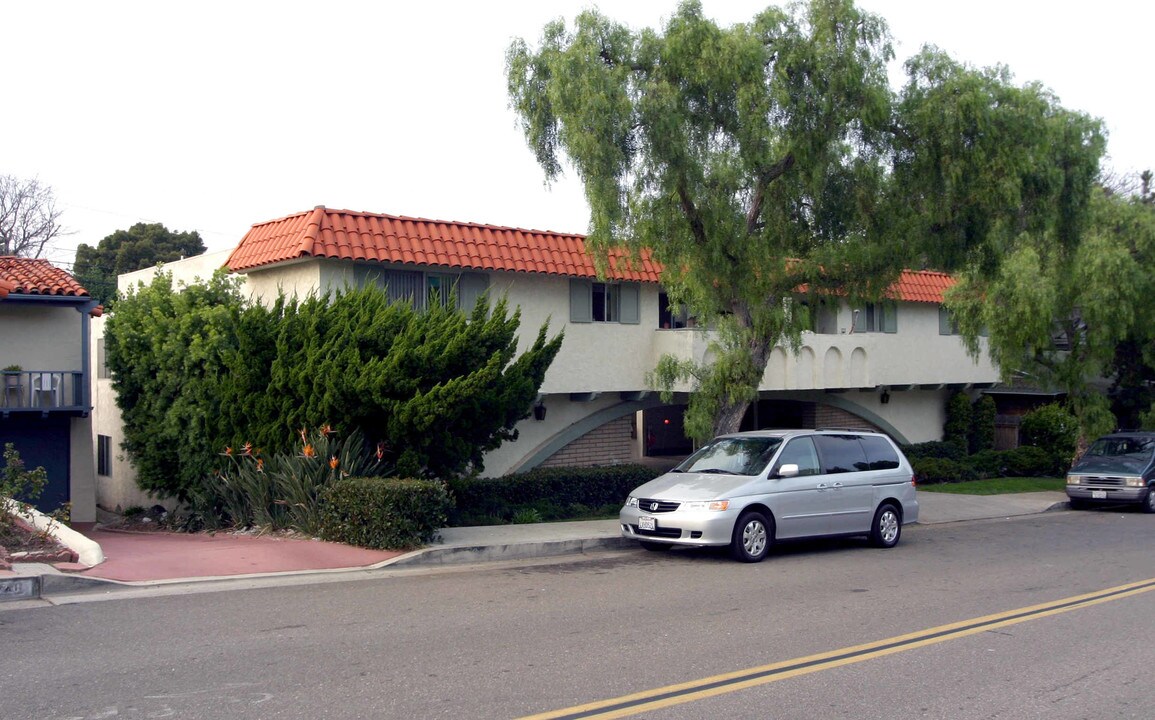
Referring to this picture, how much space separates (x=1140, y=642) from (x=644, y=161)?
8969 mm

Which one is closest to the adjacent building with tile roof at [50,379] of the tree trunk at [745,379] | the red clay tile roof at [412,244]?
the red clay tile roof at [412,244]

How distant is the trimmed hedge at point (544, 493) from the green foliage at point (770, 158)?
258 cm

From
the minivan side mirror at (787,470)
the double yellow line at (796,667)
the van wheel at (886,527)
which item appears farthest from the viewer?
the van wheel at (886,527)

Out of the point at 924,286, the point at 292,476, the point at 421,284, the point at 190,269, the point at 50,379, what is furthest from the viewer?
the point at 924,286

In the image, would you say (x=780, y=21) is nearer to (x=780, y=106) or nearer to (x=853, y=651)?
(x=780, y=106)

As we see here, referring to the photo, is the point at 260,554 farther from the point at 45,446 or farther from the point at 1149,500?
the point at 1149,500

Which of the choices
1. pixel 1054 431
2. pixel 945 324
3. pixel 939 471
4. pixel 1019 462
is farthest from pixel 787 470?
pixel 1054 431

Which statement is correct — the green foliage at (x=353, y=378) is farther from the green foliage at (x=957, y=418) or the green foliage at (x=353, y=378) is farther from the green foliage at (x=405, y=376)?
the green foliage at (x=957, y=418)

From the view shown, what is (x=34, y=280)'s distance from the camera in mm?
18328

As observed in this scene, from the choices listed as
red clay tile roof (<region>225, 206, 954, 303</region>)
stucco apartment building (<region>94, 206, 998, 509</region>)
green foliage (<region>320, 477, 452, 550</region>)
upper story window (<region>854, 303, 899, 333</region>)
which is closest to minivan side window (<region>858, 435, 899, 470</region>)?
stucco apartment building (<region>94, 206, 998, 509</region>)

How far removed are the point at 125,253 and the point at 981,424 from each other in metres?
36.6

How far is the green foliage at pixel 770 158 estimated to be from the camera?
14.4m

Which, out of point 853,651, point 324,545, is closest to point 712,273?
point 324,545

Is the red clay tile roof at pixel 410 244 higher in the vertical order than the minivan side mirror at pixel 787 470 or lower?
higher
